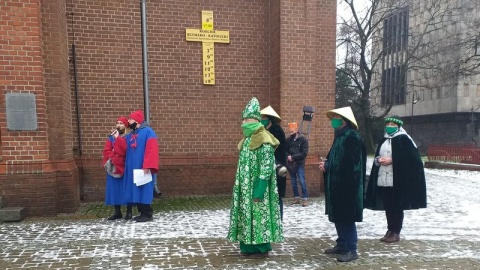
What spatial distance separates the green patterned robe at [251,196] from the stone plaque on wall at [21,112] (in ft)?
13.5

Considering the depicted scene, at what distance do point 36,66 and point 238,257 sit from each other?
470 cm

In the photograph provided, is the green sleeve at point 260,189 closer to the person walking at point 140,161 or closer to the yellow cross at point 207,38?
the person walking at point 140,161

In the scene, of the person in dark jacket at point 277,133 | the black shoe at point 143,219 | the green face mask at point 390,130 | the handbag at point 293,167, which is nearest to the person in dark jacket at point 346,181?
the person in dark jacket at point 277,133

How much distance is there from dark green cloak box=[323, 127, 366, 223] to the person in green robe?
0.70 m

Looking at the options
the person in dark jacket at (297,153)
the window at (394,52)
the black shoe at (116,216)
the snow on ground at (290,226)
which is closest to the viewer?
the snow on ground at (290,226)

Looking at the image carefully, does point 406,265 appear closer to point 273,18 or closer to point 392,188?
point 392,188

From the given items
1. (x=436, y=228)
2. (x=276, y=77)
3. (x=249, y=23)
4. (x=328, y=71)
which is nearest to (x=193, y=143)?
(x=276, y=77)

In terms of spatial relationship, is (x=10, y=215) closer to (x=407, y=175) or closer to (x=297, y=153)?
(x=297, y=153)

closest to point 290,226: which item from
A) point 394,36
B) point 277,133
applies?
point 277,133

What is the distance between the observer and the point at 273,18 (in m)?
8.66

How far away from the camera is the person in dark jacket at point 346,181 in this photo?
176 inches

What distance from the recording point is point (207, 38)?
28.1 feet

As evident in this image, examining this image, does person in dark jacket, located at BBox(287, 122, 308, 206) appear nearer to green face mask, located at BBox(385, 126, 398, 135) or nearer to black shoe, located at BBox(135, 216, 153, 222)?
green face mask, located at BBox(385, 126, 398, 135)

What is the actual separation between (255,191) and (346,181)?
3.50 feet
